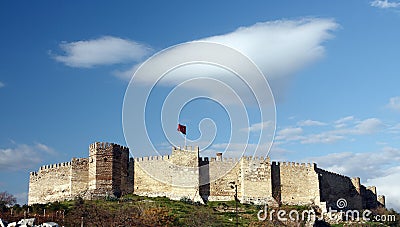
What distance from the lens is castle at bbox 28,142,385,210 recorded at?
2242 inches

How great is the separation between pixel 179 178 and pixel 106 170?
6.46m

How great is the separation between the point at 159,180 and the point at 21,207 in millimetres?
12940

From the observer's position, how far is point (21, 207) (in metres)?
50.8

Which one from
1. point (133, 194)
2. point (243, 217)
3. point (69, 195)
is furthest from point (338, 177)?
point (69, 195)

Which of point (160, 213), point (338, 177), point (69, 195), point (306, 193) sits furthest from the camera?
point (338, 177)

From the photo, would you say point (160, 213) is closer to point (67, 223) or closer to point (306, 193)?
point (67, 223)
